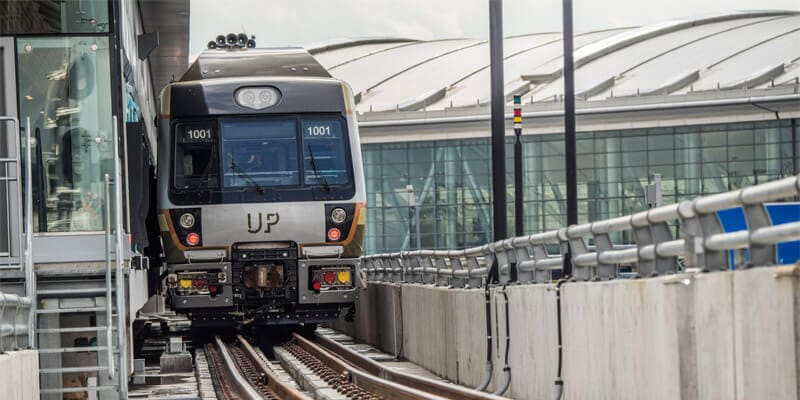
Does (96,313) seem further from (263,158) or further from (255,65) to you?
(255,65)

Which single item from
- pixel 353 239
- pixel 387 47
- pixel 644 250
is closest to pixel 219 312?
pixel 353 239

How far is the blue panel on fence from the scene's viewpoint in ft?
42.3

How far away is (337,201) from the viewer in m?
22.6

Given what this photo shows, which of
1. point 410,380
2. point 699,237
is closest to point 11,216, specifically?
point 410,380

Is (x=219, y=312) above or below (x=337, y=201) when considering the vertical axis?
below

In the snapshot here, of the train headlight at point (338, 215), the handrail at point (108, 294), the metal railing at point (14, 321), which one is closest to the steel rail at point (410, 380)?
the train headlight at point (338, 215)

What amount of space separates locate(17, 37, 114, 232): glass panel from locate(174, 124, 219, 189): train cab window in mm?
5777

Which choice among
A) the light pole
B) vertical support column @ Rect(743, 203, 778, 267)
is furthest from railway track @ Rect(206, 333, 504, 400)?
vertical support column @ Rect(743, 203, 778, 267)

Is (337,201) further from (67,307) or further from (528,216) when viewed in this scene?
(528,216)

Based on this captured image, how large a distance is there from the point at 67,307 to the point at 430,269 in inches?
258

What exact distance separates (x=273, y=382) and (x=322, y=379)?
834mm

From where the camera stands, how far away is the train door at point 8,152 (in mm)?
16000

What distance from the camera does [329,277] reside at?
2283cm

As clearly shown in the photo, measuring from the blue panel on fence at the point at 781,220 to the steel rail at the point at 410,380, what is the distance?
243 cm
